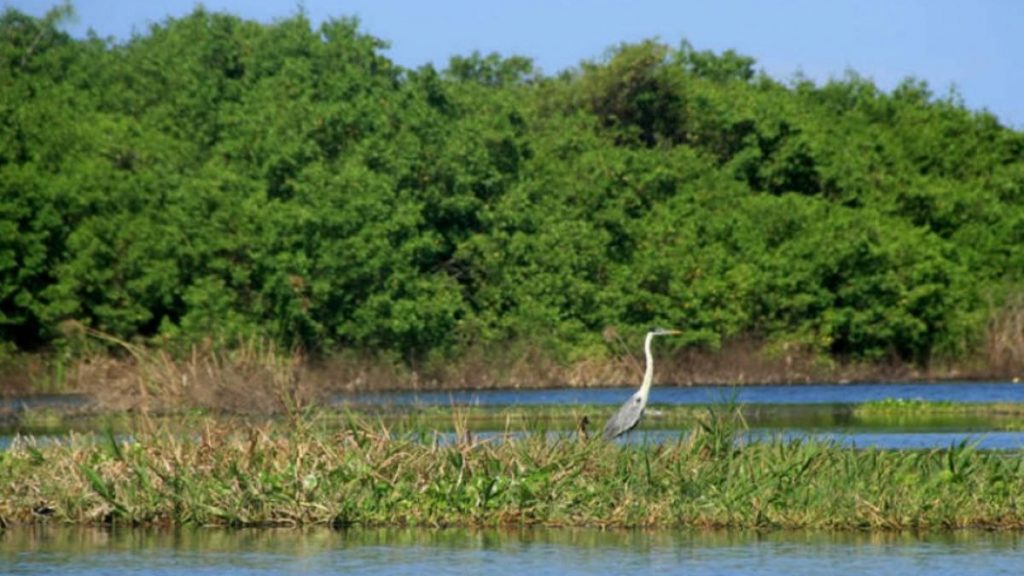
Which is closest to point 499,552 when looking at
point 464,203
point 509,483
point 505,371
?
point 509,483

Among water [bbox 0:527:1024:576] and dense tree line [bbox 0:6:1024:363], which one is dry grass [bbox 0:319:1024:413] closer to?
dense tree line [bbox 0:6:1024:363]

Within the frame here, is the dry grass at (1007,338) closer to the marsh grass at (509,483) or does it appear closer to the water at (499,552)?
the marsh grass at (509,483)

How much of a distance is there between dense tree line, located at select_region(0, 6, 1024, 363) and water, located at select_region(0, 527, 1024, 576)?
94.1 feet

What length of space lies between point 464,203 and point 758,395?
36.5 feet

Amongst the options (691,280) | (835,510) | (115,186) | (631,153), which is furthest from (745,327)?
(835,510)

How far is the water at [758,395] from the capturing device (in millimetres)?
40656

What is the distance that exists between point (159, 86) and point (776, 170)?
16875 millimetres

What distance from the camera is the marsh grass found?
59.0ft

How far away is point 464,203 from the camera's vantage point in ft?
172

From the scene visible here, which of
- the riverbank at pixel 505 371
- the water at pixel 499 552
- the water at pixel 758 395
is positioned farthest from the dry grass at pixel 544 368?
the water at pixel 499 552

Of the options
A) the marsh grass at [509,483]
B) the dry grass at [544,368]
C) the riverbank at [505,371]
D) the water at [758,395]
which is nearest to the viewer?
the marsh grass at [509,483]

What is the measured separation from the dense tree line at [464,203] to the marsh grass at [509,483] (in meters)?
28.0

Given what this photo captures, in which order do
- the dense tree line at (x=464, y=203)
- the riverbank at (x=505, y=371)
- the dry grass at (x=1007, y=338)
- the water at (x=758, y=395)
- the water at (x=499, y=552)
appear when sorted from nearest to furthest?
1. the water at (x=499, y=552)
2. the water at (x=758, y=395)
3. the riverbank at (x=505, y=371)
4. the dense tree line at (x=464, y=203)
5. the dry grass at (x=1007, y=338)

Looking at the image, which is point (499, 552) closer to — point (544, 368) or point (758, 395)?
point (758, 395)
